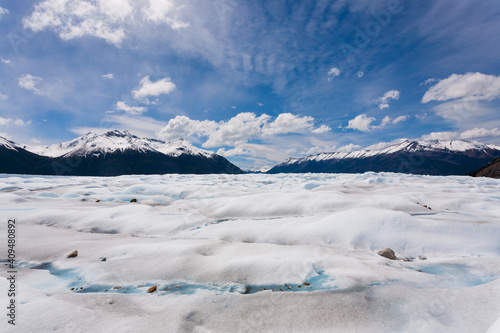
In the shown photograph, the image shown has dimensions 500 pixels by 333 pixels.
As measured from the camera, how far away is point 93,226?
17.2ft

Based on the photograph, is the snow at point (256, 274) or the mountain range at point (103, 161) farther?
the mountain range at point (103, 161)

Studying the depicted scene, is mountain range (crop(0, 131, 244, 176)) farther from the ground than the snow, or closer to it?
farther from the ground

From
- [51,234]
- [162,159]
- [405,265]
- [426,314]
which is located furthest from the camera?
[162,159]

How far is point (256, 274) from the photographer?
2.99 m

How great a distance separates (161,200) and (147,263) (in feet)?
19.0

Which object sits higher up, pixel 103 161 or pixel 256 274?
pixel 103 161

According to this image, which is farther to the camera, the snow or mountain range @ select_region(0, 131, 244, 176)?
mountain range @ select_region(0, 131, 244, 176)

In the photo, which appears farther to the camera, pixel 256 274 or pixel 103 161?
pixel 103 161

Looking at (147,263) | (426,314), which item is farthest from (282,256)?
(147,263)

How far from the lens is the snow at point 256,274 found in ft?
6.61

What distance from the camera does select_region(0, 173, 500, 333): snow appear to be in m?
2.02

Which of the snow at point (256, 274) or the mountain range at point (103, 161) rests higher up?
the mountain range at point (103, 161)

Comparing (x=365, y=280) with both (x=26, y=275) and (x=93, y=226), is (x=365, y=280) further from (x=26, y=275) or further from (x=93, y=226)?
(x=93, y=226)

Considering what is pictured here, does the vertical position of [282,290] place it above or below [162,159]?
below
